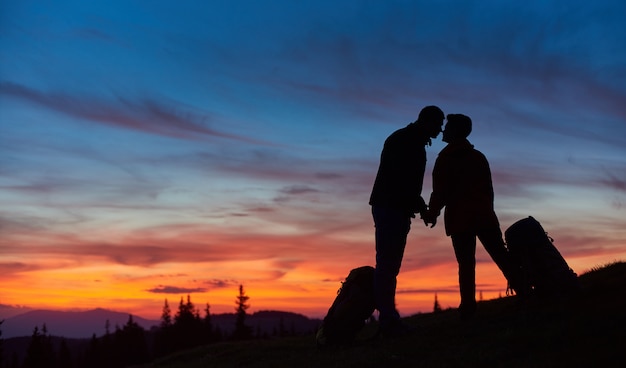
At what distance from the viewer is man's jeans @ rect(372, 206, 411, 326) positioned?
11758 millimetres

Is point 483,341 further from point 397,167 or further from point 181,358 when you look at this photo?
point 181,358

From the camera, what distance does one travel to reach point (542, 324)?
980 cm

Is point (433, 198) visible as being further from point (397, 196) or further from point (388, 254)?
point (388, 254)

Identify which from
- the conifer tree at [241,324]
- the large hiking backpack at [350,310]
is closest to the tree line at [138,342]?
the conifer tree at [241,324]

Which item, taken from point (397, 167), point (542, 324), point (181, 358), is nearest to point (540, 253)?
point (542, 324)

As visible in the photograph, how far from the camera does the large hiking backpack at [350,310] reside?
12.6m

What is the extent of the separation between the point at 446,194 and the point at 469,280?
5.61ft

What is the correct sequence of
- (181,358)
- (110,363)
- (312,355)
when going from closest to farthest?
(312,355), (181,358), (110,363)

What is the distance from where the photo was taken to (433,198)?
1183 cm

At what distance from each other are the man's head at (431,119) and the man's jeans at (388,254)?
67.3 inches

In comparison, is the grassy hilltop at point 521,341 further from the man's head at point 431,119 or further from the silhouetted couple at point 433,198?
the man's head at point 431,119

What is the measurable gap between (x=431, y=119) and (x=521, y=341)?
4.56 metres

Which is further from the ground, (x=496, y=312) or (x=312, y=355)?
(x=496, y=312)

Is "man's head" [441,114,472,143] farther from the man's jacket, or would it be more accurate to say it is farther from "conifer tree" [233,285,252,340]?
"conifer tree" [233,285,252,340]
